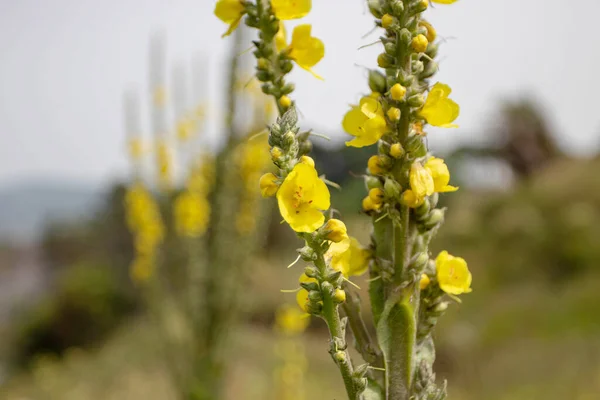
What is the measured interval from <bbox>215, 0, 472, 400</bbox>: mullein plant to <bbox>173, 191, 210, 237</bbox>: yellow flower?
3.02 metres

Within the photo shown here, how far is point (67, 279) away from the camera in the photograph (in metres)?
12.4

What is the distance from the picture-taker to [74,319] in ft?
39.0

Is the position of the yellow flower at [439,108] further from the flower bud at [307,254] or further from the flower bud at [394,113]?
the flower bud at [307,254]

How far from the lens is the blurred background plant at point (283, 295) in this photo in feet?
12.9

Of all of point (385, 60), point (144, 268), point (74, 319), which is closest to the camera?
point (385, 60)

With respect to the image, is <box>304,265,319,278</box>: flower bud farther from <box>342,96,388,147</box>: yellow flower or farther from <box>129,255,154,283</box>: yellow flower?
<box>129,255,154,283</box>: yellow flower

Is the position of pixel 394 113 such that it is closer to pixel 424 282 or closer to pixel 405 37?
pixel 405 37

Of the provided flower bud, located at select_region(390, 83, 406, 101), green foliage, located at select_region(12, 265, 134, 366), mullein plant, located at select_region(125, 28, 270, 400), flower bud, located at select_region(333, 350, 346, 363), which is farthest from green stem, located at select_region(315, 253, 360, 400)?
green foliage, located at select_region(12, 265, 134, 366)

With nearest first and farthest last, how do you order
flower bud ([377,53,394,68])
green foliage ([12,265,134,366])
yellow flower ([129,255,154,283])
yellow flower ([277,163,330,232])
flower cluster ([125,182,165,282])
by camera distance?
yellow flower ([277,163,330,232]), flower bud ([377,53,394,68]), flower cluster ([125,182,165,282]), yellow flower ([129,255,154,283]), green foliage ([12,265,134,366])

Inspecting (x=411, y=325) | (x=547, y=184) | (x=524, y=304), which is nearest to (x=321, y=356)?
(x=524, y=304)

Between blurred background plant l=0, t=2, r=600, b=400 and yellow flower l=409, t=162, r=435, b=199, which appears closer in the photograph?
yellow flower l=409, t=162, r=435, b=199

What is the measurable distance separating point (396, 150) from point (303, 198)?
5.9 inches

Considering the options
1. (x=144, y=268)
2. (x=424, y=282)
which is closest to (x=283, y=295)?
(x=144, y=268)

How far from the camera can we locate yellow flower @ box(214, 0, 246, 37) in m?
0.77
